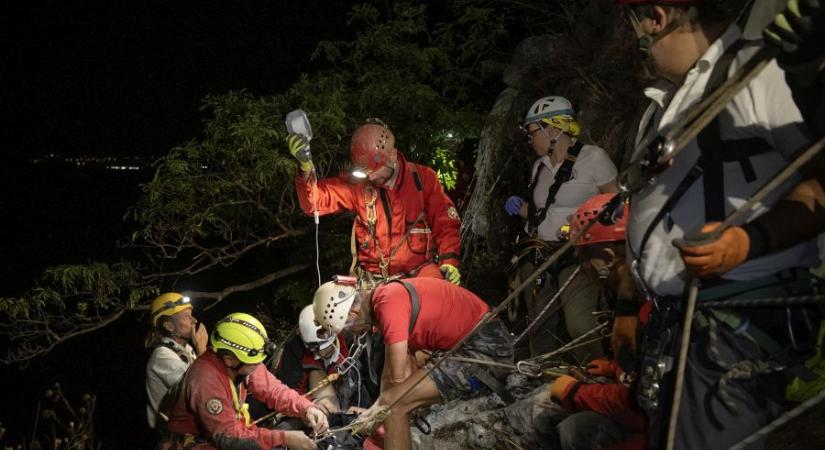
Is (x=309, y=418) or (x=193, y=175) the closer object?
(x=309, y=418)

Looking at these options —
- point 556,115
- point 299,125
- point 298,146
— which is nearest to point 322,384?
point 298,146

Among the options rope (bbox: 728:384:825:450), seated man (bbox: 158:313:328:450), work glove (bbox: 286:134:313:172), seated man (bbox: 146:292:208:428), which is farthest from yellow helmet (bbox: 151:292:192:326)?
rope (bbox: 728:384:825:450)

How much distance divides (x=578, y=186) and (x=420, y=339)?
5.66ft

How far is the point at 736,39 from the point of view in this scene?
1948 millimetres

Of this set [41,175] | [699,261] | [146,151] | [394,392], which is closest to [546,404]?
[394,392]

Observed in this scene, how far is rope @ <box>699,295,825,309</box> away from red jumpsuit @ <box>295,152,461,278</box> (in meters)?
3.78

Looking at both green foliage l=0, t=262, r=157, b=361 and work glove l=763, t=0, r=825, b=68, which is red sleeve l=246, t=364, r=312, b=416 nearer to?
green foliage l=0, t=262, r=157, b=361

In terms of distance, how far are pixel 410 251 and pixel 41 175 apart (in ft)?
201

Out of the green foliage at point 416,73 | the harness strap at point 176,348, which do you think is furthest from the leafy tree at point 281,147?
→ the harness strap at point 176,348

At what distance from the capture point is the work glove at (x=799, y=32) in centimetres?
153

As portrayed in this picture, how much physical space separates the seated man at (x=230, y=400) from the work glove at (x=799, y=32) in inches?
154

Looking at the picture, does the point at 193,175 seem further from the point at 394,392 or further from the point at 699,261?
the point at 699,261

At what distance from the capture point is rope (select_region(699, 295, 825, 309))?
172 centimetres

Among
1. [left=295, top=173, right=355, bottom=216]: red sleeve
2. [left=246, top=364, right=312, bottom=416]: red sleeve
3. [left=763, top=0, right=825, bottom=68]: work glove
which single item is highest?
[left=763, top=0, right=825, bottom=68]: work glove
